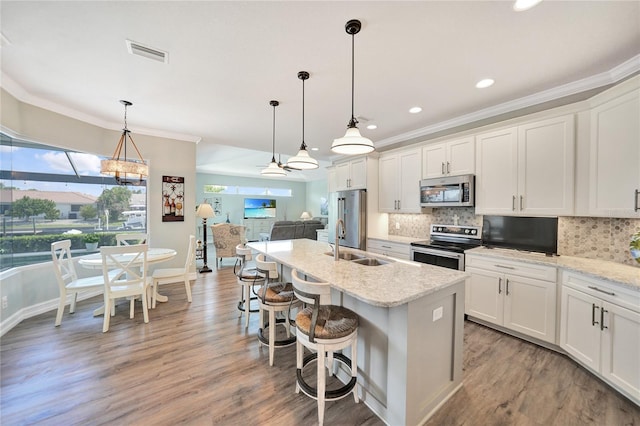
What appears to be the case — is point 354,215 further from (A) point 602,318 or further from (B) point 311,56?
(A) point 602,318

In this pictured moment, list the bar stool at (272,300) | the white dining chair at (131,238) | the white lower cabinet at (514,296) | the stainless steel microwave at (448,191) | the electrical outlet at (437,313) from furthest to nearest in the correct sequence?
1. the white dining chair at (131,238)
2. the stainless steel microwave at (448,191)
3. the white lower cabinet at (514,296)
4. the bar stool at (272,300)
5. the electrical outlet at (437,313)

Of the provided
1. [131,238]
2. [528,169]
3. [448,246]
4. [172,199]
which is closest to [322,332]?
[448,246]

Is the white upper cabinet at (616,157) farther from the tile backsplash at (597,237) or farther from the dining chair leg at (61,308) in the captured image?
the dining chair leg at (61,308)

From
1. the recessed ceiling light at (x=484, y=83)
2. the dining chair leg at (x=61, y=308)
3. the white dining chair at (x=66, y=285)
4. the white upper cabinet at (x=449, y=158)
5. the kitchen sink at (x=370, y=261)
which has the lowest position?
the dining chair leg at (x=61, y=308)

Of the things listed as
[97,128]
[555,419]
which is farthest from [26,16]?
[555,419]

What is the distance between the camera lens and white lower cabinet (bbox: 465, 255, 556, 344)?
2463mm

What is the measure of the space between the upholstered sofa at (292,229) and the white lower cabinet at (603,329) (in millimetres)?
5688

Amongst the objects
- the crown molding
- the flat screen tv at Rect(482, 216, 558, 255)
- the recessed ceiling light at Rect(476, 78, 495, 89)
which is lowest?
the flat screen tv at Rect(482, 216, 558, 255)

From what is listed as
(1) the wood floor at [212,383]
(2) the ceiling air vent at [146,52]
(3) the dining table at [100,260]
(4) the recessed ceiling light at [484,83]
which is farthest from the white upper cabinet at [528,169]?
(3) the dining table at [100,260]

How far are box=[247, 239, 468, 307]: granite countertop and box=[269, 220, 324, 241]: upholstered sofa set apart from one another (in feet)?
13.9

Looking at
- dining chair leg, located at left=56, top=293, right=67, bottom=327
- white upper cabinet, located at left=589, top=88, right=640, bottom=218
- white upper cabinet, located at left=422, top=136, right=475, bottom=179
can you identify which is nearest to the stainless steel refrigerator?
white upper cabinet, located at left=422, top=136, right=475, bottom=179

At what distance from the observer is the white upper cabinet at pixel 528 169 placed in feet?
8.46

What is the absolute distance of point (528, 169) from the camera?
2.82 m

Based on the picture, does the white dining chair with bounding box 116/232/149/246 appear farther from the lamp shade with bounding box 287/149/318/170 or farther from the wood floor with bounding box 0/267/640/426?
the lamp shade with bounding box 287/149/318/170
